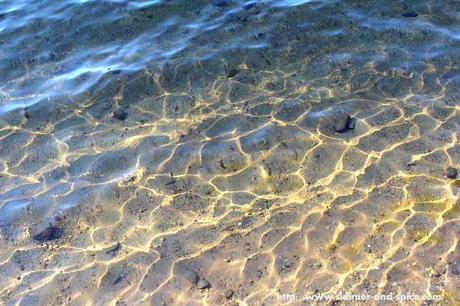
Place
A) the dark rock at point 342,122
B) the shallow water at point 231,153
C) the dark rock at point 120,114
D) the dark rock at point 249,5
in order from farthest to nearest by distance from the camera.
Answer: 1. the dark rock at point 249,5
2. the dark rock at point 120,114
3. the dark rock at point 342,122
4. the shallow water at point 231,153

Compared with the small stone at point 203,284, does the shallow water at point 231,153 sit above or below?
above

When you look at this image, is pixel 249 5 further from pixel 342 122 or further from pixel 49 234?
pixel 49 234

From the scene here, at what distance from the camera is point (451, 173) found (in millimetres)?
5992

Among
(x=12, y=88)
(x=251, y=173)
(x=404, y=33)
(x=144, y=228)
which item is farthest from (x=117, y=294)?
(x=404, y=33)

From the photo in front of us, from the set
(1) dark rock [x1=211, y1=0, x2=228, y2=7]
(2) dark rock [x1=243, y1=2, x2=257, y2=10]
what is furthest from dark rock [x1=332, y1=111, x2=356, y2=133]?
(1) dark rock [x1=211, y1=0, x2=228, y2=7]

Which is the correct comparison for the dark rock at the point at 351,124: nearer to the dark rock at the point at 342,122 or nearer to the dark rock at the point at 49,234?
the dark rock at the point at 342,122

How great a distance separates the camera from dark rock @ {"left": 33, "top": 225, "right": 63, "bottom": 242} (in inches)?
232

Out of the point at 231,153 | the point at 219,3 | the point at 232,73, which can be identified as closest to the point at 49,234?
the point at 231,153

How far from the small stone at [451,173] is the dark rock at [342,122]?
148 cm

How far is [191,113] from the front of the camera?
24.9 feet

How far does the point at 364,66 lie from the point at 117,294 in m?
5.64

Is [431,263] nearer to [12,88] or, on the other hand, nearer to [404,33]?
[404,33]

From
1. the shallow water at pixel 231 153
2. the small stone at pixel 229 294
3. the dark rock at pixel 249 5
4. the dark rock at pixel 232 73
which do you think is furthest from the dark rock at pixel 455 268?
the dark rock at pixel 249 5

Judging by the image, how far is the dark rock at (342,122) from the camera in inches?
271
